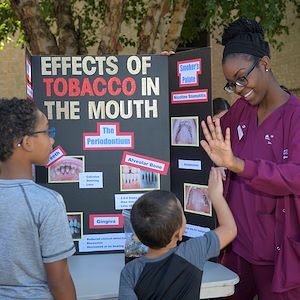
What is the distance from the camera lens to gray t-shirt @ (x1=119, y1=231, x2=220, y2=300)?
78.2 inches

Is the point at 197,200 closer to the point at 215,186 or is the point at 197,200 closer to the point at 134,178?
the point at 134,178

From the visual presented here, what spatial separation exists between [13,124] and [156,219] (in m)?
A: 0.64

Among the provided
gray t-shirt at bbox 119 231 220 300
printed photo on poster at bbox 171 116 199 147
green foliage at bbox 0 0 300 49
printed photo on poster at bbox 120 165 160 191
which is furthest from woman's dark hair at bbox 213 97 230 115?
gray t-shirt at bbox 119 231 220 300

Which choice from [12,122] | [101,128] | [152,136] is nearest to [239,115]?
[152,136]

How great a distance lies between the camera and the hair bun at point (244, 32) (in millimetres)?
2560

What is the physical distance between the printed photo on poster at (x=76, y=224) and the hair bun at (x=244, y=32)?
1.29 metres

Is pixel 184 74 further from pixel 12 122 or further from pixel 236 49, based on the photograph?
pixel 12 122

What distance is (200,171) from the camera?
2947 mm

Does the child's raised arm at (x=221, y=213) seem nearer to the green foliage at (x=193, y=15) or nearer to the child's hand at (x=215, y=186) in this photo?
the child's hand at (x=215, y=186)

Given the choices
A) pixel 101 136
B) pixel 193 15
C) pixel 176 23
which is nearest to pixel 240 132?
pixel 101 136

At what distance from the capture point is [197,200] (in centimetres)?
299

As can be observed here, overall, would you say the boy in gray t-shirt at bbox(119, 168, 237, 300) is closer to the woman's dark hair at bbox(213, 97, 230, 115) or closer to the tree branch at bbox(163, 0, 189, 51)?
the woman's dark hair at bbox(213, 97, 230, 115)

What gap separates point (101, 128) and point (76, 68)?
1.23 ft

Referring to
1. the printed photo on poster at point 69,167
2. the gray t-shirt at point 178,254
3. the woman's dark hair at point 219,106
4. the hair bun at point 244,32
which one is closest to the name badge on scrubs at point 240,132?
the hair bun at point 244,32
